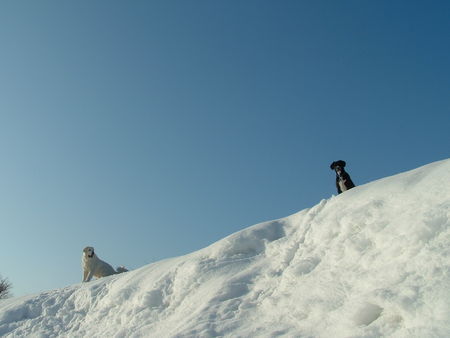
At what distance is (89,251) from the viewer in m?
11.8

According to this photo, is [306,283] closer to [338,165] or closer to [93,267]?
[338,165]

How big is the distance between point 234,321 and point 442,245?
2329 mm

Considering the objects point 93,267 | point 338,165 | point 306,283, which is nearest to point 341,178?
point 338,165

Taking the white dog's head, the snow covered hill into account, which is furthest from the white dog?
the snow covered hill

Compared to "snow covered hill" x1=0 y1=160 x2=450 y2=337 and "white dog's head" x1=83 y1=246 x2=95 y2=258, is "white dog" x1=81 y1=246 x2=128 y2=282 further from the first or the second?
"snow covered hill" x1=0 y1=160 x2=450 y2=337

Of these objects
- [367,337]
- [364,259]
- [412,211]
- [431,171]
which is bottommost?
[367,337]

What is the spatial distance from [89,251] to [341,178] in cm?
693

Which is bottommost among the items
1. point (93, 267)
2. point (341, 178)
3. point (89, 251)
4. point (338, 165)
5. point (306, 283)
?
point (306, 283)

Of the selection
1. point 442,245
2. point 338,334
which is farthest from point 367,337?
point 442,245

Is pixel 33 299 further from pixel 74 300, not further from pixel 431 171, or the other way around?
pixel 431 171

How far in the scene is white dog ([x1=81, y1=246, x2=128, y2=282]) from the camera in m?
11.3

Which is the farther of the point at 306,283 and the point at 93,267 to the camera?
the point at 93,267

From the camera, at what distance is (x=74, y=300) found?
8.18 m

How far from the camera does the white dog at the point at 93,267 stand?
446 inches
